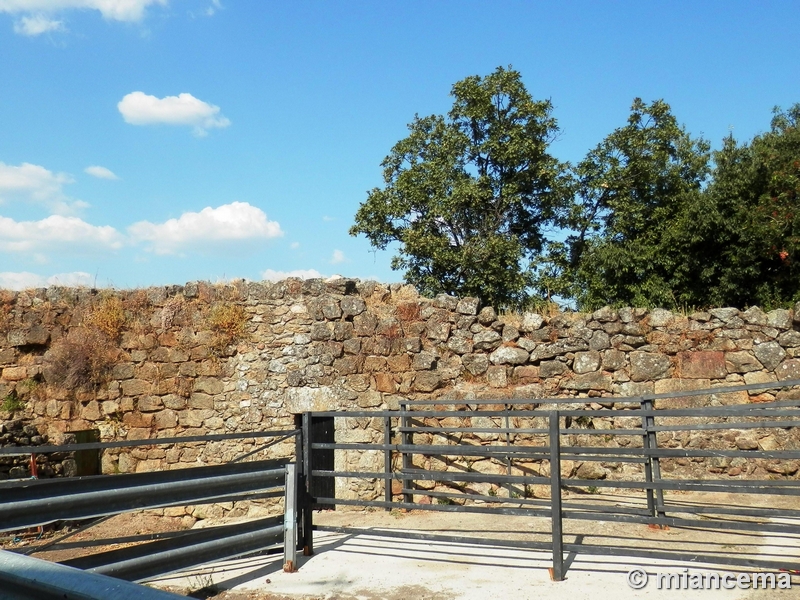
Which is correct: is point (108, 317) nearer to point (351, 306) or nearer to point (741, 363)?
point (351, 306)

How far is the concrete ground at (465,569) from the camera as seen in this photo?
5195 millimetres

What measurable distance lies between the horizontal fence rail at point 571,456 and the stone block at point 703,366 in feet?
0.94

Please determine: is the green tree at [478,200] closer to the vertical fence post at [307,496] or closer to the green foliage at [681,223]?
the green foliage at [681,223]

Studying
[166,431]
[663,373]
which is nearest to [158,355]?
[166,431]

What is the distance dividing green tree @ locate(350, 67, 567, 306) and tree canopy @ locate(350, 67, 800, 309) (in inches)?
1.3

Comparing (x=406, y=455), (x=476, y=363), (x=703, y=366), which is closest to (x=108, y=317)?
(x=406, y=455)

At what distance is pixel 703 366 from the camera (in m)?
9.68

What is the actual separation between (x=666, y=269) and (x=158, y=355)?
409 inches

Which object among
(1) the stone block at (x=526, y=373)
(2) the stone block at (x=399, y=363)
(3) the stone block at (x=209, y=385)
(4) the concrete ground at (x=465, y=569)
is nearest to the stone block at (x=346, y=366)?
(2) the stone block at (x=399, y=363)

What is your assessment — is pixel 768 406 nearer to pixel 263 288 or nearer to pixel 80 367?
pixel 263 288

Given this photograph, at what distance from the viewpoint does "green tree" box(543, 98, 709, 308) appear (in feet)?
51.2

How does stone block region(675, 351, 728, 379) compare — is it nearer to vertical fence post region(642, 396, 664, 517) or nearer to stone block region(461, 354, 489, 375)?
stone block region(461, 354, 489, 375)

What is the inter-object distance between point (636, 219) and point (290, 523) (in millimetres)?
13066

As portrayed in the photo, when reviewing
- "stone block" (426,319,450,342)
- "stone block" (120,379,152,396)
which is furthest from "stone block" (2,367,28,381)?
"stone block" (426,319,450,342)
